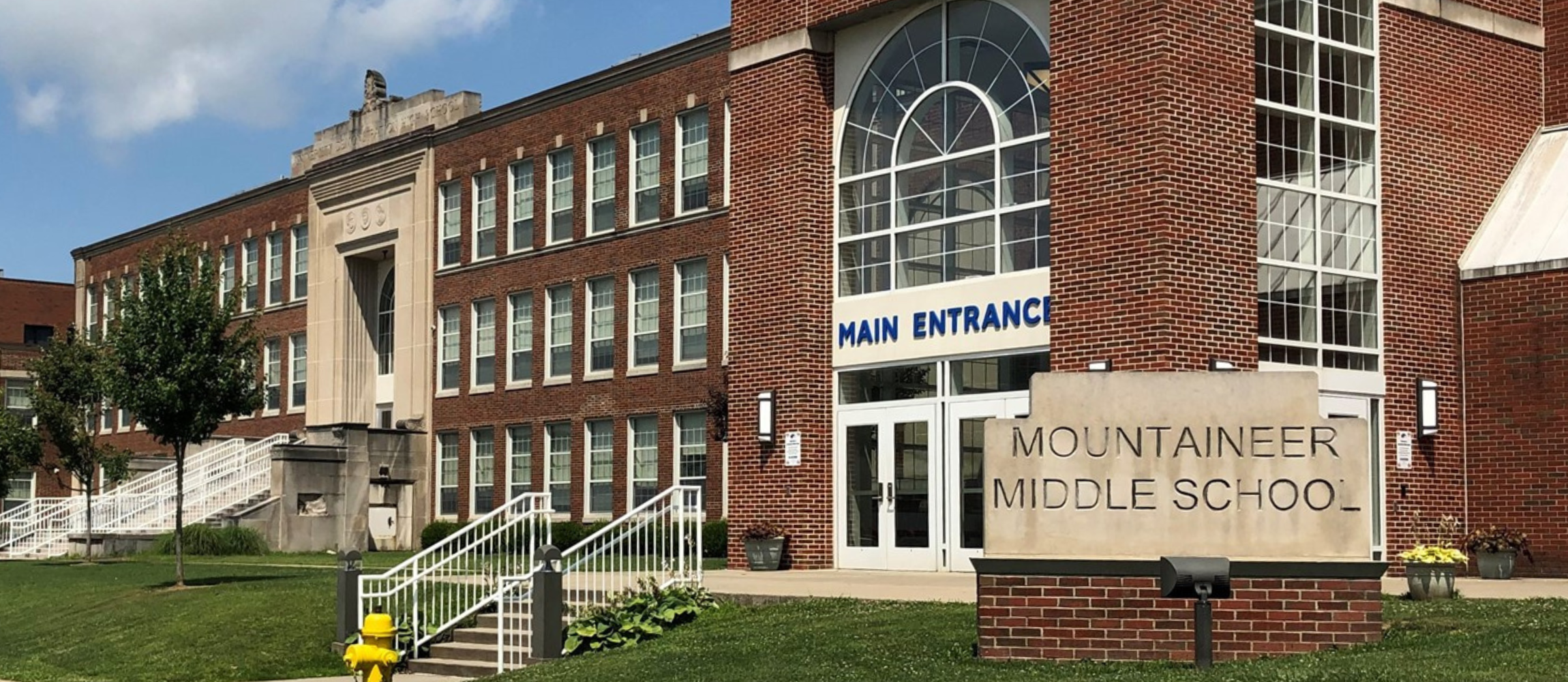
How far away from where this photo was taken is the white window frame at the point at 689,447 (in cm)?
3650

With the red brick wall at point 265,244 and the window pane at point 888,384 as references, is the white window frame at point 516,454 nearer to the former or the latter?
the red brick wall at point 265,244

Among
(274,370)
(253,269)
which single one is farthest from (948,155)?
(253,269)

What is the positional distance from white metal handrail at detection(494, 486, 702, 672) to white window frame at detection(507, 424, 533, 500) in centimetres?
2153

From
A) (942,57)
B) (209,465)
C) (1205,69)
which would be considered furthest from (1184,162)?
(209,465)

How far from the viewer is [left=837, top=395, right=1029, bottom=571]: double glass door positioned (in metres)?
23.9

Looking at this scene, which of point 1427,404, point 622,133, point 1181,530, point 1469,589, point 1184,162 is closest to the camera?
point 1181,530

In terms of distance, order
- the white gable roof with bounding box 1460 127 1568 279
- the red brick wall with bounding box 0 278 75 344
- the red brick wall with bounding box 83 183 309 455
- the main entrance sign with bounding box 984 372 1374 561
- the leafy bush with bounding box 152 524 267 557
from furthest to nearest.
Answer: the red brick wall with bounding box 0 278 75 344
the red brick wall with bounding box 83 183 309 455
the leafy bush with bounding box 152 524 267 557
the white gable roof with bounding box 1460 127 1568 279
the main entrance sign with bounding box 984 372 1374 561

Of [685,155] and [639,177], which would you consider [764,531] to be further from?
[639,177]

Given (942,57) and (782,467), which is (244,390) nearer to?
(782,467)

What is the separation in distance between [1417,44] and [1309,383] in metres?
11.5

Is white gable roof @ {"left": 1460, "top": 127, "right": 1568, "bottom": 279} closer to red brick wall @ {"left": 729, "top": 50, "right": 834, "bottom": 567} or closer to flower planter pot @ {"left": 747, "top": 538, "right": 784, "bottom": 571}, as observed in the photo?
red brick wall @ {"left": 729, "top": 50, "right": 834, "bottom": 567}

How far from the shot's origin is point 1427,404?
77.3 feet

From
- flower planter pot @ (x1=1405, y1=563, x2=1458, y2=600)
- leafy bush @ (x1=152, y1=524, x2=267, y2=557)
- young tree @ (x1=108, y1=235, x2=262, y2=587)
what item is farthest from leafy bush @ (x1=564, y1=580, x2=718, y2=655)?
leafy bush @ (x1=152, y1=524, x2=267, y2=557)

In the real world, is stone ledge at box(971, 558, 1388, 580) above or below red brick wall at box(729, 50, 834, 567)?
below
